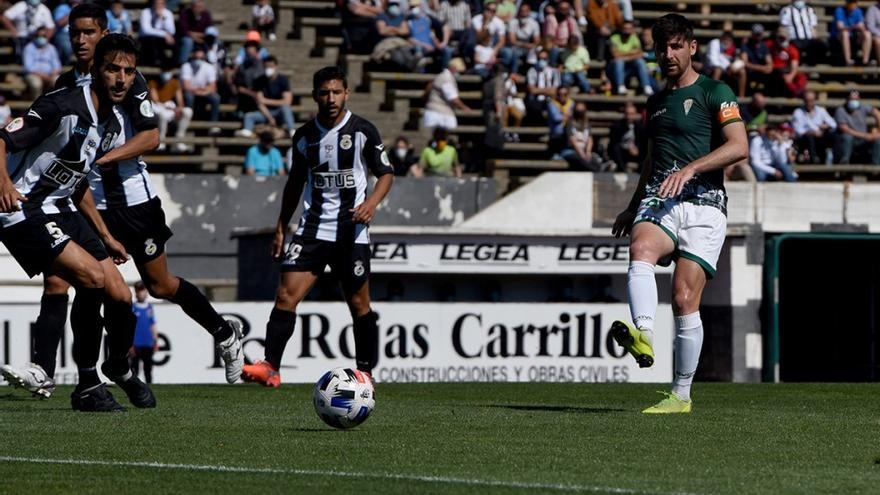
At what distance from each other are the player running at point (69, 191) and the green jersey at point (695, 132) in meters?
2.92

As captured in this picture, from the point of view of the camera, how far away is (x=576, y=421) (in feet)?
30.1

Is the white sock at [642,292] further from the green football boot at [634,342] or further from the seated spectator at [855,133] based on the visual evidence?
the seated spectator at [855,133]

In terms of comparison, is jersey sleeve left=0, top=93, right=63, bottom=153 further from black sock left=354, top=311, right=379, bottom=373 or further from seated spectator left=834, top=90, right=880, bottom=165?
seated spectator left=834, top=90, right=880, bottom=165

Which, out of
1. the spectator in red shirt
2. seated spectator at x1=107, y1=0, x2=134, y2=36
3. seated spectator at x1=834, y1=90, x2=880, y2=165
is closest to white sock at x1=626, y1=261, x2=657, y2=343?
seated spectator at x1=107, y1=0, x2=134, y2=36

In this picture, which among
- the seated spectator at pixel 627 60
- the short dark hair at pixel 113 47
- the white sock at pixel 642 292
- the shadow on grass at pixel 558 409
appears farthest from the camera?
the seated spectator at pixel 627 60

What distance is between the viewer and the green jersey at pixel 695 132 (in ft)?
31.7

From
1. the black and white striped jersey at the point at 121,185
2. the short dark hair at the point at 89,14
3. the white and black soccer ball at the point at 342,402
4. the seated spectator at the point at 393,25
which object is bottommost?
the white and black soccer ball at the point at 342,402

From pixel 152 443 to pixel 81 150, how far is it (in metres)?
2.17

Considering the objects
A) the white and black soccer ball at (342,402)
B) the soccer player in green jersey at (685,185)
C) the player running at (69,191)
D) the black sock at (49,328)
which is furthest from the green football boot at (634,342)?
the black sock at (49,328)

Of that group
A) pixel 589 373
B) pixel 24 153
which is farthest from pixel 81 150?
pixel 589 373

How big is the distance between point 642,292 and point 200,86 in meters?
15.3

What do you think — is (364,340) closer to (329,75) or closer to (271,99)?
(329,75)

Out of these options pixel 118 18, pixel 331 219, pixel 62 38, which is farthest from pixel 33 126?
pixel 62 38

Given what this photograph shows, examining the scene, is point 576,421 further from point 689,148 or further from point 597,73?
point 597,73
